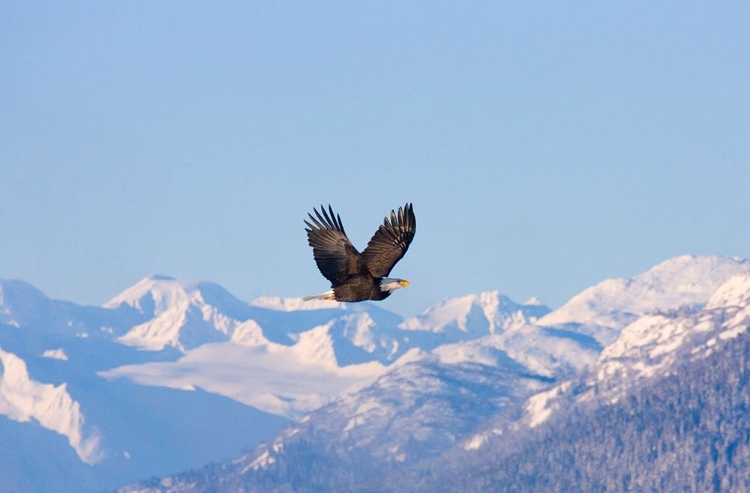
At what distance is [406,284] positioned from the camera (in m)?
85.9

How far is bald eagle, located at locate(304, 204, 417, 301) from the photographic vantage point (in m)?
87.1

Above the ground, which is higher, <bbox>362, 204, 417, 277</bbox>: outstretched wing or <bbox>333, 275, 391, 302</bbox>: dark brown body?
<bbox>362, 204, 417, 277</bbox>: outstretched wing

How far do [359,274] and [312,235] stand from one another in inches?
130

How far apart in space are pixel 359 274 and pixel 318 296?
2599 mm

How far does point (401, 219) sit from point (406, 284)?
3919mm

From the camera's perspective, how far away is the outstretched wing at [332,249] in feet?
286

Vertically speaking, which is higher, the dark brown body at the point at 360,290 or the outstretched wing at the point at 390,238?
the outstretched wing at the point at 390,238

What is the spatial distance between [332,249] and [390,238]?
3.24m

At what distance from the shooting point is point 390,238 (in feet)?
289

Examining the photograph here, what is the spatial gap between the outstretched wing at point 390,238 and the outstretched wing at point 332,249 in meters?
0.97

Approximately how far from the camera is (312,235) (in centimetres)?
8744

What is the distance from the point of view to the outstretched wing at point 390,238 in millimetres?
87688

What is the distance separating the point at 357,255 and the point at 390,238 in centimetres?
216

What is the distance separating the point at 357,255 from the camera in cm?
8719
